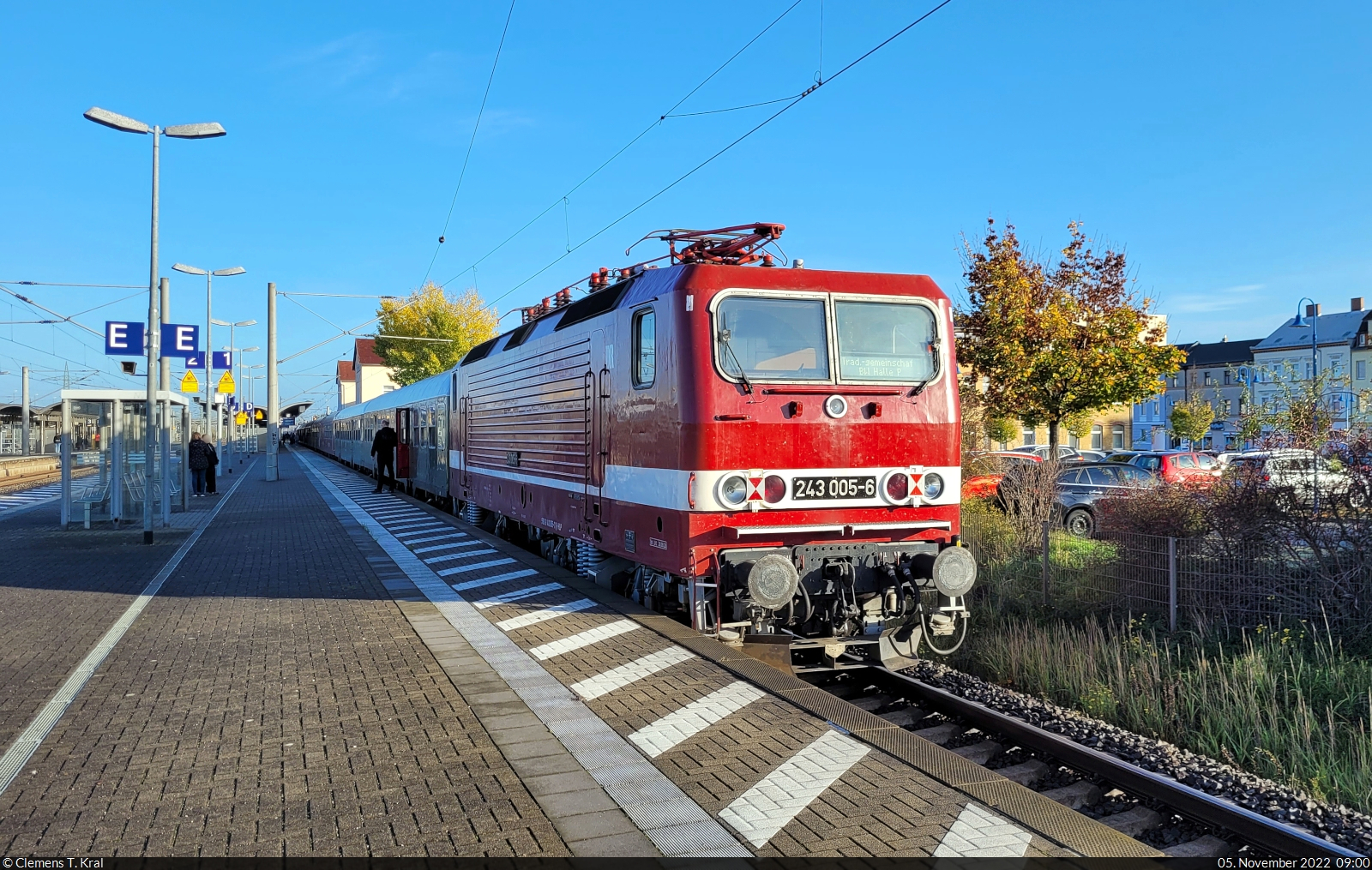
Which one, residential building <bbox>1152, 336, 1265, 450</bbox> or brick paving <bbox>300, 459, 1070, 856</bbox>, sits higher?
residential building <bbox>1152, 336, 1265, 450</bbox>

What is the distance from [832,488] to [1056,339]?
13534 millimetres

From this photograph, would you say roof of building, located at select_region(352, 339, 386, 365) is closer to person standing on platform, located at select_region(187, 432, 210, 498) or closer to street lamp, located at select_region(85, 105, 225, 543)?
person standing on platform, located at select_region(187, 432, 210, 498)

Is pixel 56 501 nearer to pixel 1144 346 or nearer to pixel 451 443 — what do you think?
pixel 451 443

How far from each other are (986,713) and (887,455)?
236cm

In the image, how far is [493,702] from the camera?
20.7 feet

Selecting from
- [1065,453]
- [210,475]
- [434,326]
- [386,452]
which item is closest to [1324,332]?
[1065,453]

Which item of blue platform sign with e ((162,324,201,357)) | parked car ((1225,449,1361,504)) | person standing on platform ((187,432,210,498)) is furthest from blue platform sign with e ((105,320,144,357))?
parked car ((1225,449,1361,504))

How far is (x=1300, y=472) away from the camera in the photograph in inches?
332

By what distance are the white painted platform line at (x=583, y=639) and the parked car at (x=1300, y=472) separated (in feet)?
18.8

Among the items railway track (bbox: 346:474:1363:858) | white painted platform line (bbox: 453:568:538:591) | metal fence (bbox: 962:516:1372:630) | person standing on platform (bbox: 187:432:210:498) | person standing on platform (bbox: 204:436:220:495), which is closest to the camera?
railway track (bbox: 346:474:1363:858)

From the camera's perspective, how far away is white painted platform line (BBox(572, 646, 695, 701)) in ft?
21.7

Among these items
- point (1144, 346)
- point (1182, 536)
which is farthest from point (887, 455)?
point (1144, 346)

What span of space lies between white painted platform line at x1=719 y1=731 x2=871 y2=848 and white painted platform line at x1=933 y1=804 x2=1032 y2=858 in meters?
0.68

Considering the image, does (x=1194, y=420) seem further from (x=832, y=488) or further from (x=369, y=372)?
(x=369, y=372)
